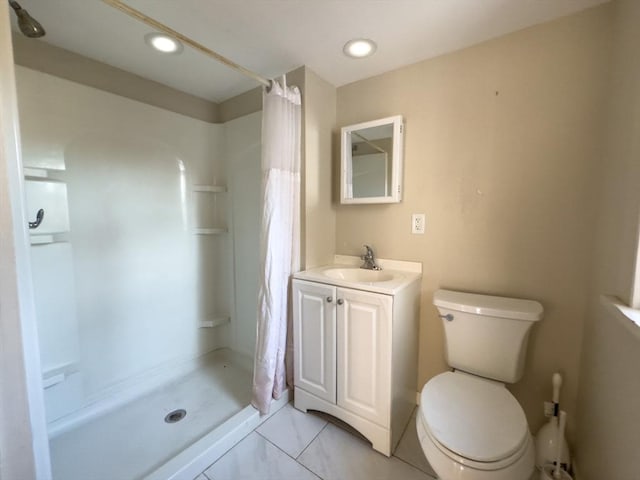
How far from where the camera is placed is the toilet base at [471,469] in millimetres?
809

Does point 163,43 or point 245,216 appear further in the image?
point 245,216

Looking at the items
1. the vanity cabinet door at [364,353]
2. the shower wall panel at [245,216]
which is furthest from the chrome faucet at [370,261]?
the shower wall panel at [245,216]

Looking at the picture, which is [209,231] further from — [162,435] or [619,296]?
[619,296]

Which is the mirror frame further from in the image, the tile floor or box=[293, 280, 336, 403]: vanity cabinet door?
the tile floor

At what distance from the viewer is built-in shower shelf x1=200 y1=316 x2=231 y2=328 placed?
7.17ft

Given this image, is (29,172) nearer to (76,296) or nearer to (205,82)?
(76,296)

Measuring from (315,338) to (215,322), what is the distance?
1162mm

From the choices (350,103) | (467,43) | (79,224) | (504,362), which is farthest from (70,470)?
(467,43)

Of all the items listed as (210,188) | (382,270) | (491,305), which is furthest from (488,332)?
(210,188)

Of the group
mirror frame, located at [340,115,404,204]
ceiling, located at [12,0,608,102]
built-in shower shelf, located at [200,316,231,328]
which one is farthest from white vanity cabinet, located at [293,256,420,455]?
ceiling, located at [12,0,608,102]

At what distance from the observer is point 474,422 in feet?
3.10

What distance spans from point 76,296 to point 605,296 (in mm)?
2647

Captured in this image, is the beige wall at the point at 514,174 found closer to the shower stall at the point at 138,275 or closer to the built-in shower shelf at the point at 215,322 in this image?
the shower stall at the point at 138,275

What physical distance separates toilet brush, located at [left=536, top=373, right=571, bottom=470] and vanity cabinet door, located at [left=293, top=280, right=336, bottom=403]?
1.00 m
